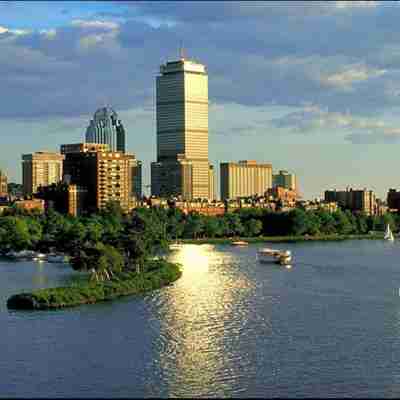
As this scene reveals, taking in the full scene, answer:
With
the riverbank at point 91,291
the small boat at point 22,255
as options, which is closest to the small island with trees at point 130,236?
the riverbank at point 91,291

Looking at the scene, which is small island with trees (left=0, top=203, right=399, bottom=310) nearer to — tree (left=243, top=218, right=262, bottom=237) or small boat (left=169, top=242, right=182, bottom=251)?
tree (left=243, top=218, right=262, bottom=237)

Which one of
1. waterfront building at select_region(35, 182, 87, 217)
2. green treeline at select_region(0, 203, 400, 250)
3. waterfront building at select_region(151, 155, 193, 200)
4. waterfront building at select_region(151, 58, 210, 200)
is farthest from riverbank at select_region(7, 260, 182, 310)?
waterfront building at select_region(151, 58, 210, 200)

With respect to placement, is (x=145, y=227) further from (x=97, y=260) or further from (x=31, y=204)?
(x=31, y=204)

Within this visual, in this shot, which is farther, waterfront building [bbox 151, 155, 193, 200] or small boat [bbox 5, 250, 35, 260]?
waterfront building [bbox 151, 155, 193, 200]

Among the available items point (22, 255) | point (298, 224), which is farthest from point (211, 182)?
point (22, 255)

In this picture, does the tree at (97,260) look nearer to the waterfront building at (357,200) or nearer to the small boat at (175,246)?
the small boat at (175,246)
